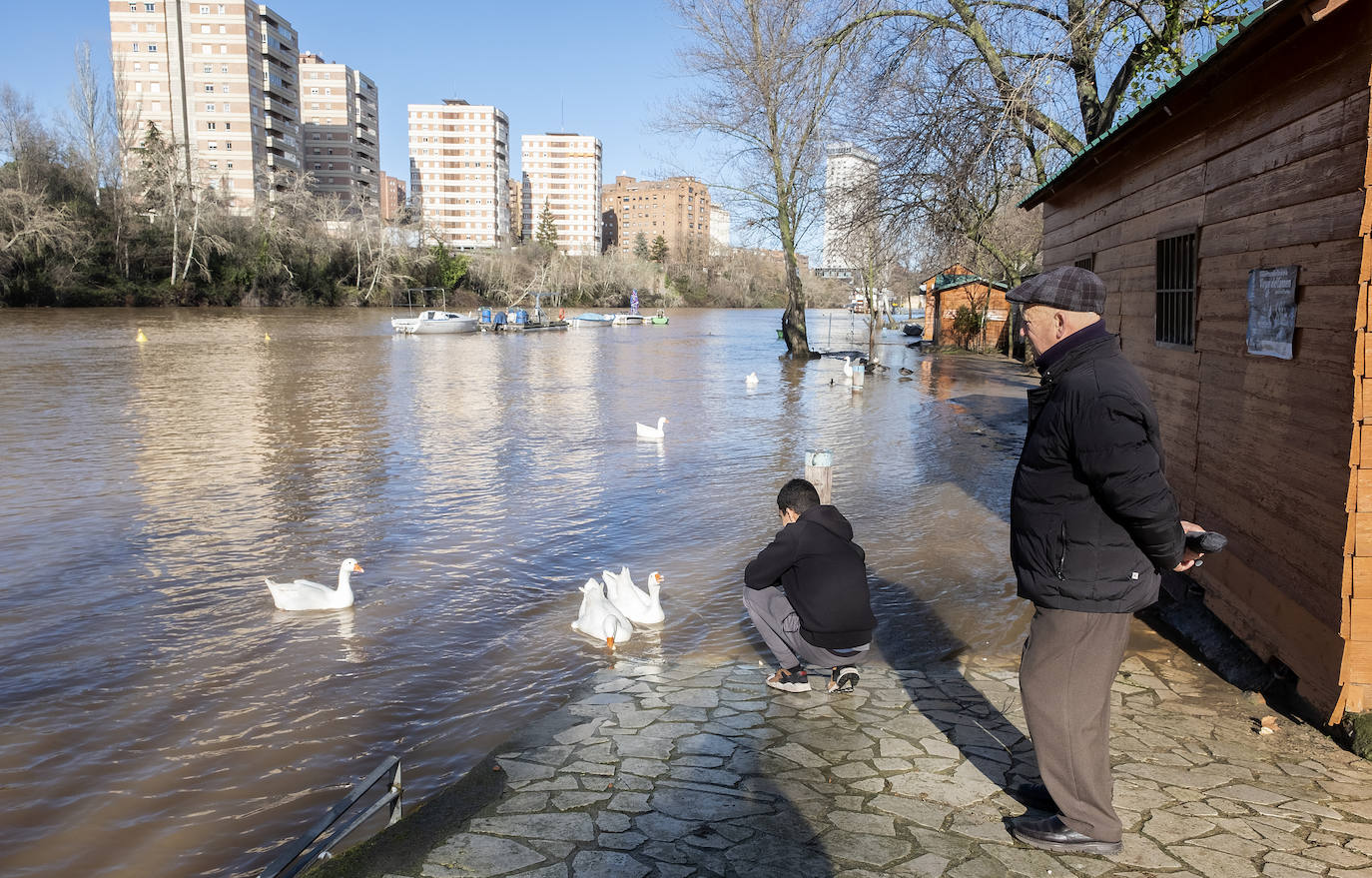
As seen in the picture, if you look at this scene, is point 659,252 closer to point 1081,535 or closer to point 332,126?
point 332,126

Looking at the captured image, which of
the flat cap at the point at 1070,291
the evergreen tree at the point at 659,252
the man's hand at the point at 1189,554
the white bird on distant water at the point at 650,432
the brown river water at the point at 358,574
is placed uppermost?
the evergreen tree at the point at 659,252

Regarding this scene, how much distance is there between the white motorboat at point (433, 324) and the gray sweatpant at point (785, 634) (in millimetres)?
48893

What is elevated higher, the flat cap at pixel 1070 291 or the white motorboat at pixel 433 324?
the white motorboat at pixel 433 324

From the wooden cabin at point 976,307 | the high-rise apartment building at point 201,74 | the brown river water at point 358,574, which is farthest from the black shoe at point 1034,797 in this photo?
the high-rise apartment building at point 201,74

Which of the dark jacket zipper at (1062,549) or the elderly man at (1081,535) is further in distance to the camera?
the dark jacket zipper at (1062,549)

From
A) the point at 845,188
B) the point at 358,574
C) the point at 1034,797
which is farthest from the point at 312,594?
the point at 845,188

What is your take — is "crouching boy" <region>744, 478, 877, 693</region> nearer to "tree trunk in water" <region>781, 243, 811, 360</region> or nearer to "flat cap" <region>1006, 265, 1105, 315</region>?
"flat cap" <region>1006, 265, 1105, 315</region>

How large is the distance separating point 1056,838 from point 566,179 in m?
182

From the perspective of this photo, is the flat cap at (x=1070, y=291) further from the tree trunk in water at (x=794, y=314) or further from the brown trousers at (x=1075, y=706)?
the tree trunk in water at (x=794, y=314)

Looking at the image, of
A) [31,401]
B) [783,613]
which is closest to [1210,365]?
[783,613]

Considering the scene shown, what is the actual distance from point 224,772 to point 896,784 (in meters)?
3.64

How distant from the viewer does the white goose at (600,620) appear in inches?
257

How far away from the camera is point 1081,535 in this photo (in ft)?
10.5

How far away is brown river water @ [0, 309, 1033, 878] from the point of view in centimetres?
493
